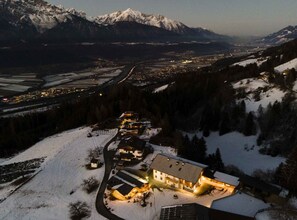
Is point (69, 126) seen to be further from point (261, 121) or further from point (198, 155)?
point (261, 121)

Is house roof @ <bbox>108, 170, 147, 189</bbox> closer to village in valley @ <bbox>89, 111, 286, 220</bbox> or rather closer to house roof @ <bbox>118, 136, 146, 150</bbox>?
village in valley @ <bbox>89, 111, 286, 220</bbox>

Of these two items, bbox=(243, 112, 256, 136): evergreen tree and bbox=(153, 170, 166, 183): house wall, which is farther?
bbox=(243, 112, 256, 136): evergreen tree

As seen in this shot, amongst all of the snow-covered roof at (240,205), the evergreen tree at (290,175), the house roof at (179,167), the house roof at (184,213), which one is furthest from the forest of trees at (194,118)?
the house roof at (184,213)

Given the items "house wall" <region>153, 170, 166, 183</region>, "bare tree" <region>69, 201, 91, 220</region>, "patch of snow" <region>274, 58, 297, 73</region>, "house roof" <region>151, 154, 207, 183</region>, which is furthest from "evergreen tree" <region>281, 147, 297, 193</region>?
"patch of snow" <region>274, 58, 297, 73</region>

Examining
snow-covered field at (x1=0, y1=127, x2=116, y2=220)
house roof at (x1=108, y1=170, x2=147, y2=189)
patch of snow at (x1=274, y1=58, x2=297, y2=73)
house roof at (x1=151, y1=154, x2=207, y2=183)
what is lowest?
snow-covered field at (x1=0, y1=127, x2=116, y2=220)

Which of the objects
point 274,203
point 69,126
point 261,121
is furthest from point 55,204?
point 261,121

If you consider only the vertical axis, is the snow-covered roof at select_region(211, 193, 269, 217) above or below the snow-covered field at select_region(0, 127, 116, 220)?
above
